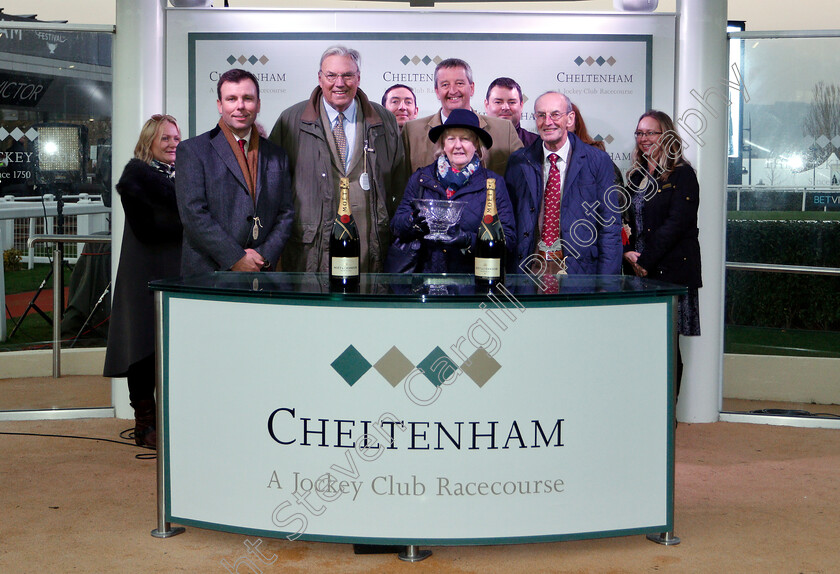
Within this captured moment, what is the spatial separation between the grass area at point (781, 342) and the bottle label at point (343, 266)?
3.13 m

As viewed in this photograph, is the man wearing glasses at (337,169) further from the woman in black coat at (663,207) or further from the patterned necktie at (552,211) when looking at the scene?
the woman in black coat at (663,207)

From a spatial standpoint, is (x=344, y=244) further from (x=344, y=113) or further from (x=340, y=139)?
(x=344, y=113)

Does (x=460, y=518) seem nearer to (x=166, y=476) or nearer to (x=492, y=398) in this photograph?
(x=492, y=398)

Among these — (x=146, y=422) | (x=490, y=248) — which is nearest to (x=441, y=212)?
(x=490, y=248)

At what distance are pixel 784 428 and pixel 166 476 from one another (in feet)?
12.0

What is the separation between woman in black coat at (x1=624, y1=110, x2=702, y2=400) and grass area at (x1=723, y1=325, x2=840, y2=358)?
78 centimetres

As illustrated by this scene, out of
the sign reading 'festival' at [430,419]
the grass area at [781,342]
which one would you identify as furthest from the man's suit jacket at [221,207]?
the grass area at [781,342]

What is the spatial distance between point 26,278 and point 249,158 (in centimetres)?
187

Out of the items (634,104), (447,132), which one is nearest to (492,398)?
(447,132)

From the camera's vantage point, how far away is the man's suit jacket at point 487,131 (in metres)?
5.05

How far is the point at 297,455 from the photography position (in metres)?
3.14

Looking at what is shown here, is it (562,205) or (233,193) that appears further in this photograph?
(562,205)

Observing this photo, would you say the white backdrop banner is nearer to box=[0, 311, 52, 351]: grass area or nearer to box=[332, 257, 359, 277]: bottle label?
box=[0, 311, 52, 351]: grass area

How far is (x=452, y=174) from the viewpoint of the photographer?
14.2ft
